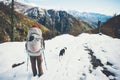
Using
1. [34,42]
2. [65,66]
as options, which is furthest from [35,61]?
[65,66]

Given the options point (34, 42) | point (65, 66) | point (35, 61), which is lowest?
point (65, 66)

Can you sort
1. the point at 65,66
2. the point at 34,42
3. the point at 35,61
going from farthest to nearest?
the point at 65,66
the point at 35,61
the point at 34,42

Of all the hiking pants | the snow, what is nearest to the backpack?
the hiking pants

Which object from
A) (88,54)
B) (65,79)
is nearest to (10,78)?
(65,79)

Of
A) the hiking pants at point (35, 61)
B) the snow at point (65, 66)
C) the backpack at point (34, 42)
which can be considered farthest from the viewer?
the snow at point (65, 66)

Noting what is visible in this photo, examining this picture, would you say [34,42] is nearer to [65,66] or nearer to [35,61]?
[35,61]

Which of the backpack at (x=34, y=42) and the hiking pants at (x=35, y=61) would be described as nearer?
the backpack at (x=34, y=42)

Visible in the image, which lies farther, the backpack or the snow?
the snow

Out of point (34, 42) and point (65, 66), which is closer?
point (34, 42)

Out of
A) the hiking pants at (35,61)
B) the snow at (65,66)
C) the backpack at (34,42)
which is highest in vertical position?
the backpack at (34,42)

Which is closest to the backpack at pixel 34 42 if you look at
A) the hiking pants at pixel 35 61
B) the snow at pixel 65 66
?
the hiking pants at pixel 35 61

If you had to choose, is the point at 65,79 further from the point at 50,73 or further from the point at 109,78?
the point at 109,78

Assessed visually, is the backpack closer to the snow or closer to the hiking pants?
the hiking pants

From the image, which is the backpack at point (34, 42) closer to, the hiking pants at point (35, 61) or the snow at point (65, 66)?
the hiking pants at point (35, 61)
